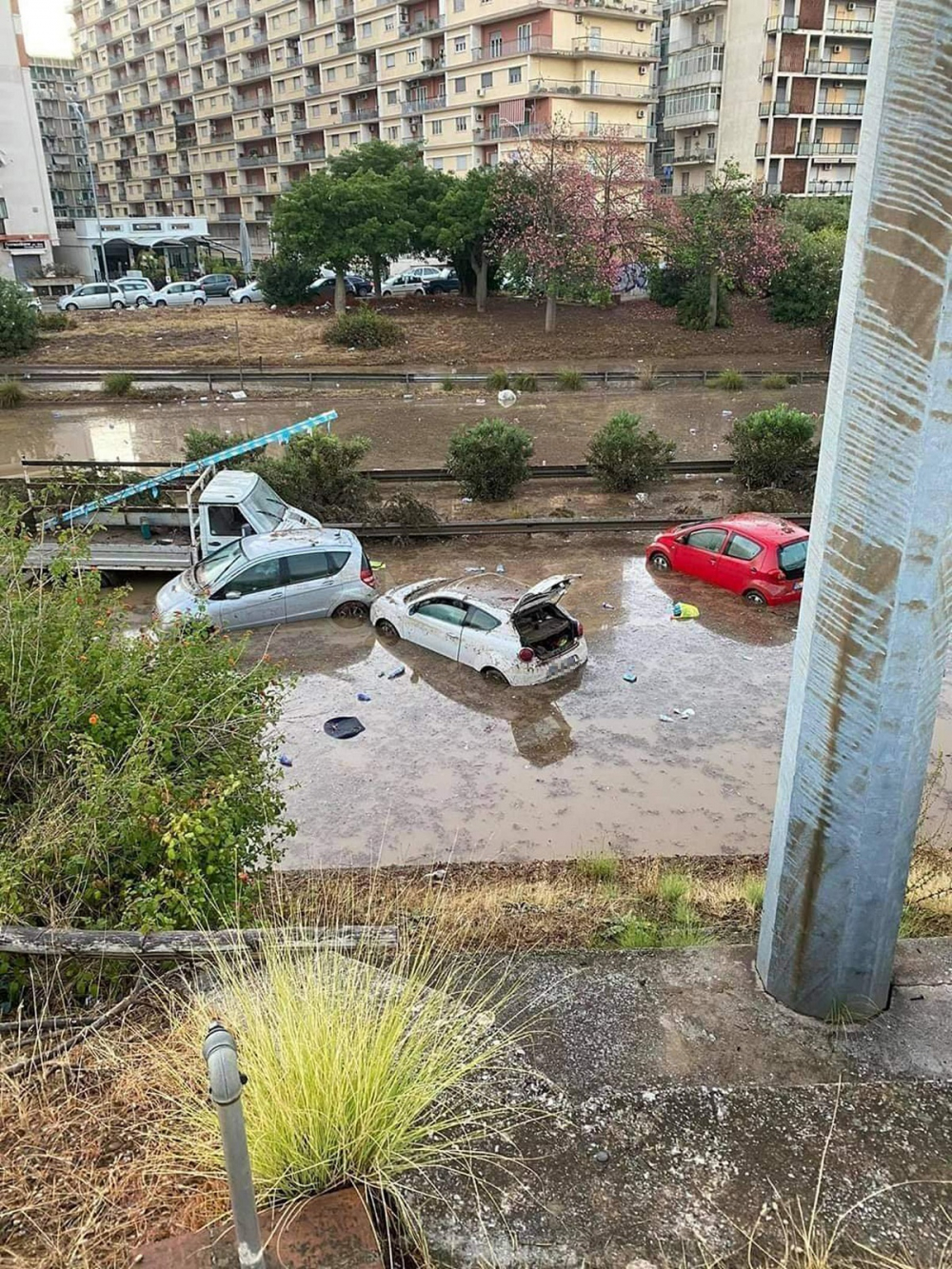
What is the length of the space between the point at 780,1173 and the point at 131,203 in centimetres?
10749

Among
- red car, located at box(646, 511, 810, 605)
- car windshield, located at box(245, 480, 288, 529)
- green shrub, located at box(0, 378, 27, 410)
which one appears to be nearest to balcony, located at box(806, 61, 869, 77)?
green shrub, located at box(0, 378, 27, 410)

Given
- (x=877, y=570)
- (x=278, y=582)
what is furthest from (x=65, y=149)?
(x=877, y=570)

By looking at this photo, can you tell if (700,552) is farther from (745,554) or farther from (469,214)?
(469,214)

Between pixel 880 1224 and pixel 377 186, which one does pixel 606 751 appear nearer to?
pixel 880 1224

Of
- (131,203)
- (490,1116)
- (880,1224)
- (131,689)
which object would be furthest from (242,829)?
(131,203)

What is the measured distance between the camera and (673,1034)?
14.0 feet

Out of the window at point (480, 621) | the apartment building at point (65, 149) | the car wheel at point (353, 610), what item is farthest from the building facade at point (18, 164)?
the window at point (480, 621)

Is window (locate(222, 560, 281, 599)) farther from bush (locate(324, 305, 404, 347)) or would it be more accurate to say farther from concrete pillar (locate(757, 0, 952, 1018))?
bush (locate(324, 305, 404, 347))

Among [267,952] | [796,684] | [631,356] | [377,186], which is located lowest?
[631,356]

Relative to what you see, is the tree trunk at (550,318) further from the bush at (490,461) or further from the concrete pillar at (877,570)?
the concrete pillar at (877,570)

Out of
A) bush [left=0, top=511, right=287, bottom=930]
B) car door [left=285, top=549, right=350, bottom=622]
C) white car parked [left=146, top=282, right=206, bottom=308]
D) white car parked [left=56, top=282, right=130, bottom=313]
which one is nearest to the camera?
bush [left=0, top=511, right=287, bottom=930]

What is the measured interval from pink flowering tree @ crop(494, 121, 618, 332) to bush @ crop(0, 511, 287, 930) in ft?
117

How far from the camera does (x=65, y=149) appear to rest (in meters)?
110

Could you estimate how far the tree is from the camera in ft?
142
